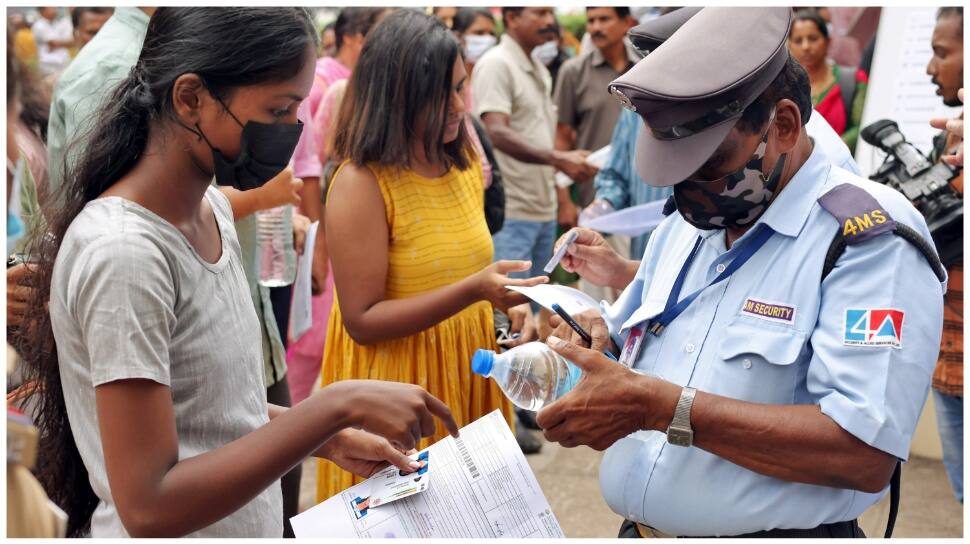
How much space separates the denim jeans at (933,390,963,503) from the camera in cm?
399

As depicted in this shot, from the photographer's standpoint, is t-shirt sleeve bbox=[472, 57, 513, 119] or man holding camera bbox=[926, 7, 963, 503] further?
t-shirt sleeve bbox=[472, 57, 513, 119]

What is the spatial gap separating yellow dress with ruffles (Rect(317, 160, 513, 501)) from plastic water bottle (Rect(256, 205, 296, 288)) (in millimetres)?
439

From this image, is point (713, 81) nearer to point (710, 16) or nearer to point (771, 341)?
point (710, 16)

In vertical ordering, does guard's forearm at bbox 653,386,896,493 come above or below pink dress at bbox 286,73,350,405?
above

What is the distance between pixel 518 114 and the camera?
20.1ft

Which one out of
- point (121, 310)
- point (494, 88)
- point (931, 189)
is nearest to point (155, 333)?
point (121, 310)

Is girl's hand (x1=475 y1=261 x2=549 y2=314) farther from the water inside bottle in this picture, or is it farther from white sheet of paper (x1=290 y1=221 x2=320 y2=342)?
white sheet of paper (x1=290 y1=221 x2=320 y2=342)

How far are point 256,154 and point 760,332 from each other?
997mm

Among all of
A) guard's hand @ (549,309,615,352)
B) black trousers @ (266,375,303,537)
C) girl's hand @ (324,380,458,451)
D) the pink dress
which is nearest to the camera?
girl's hand @ (324,380,458,451)

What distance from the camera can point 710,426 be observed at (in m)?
1.78

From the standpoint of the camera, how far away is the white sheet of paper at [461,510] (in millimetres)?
1850

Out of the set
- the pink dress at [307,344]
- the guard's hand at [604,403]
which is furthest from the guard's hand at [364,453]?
the pink dress at [307,344]

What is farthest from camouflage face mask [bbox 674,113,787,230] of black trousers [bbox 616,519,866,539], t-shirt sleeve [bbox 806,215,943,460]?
black trousers [bbox 616,519,866,539]

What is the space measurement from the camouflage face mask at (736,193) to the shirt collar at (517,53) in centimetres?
431
